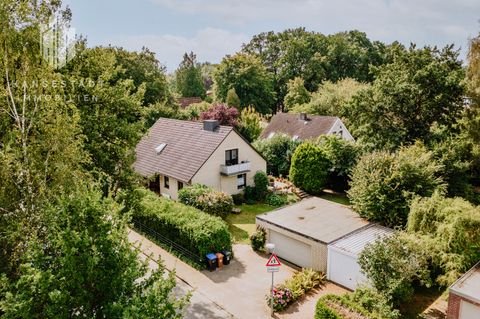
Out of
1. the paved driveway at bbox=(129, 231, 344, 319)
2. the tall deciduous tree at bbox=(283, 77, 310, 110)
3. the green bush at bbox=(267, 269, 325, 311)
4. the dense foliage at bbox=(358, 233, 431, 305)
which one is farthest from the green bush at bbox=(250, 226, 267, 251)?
the tall deciduous tree at bbox=(283, 77, 310, 110)

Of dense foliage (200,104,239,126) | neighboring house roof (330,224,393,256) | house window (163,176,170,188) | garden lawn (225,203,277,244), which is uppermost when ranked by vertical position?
dense foliage (200,104,239,126)

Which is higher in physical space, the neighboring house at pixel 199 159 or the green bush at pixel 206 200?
the neighboring house at pixel 199 159

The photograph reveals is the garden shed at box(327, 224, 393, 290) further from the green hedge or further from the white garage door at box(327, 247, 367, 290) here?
A: the green hedge

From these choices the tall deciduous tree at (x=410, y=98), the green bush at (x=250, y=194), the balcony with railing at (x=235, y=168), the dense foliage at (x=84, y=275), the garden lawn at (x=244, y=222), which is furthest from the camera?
the green bush at (x=250, y=194)

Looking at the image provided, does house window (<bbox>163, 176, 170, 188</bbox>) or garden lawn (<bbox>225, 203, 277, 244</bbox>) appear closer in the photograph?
garden lawn (<bbox>225, 203, 277, 244</bbox>)

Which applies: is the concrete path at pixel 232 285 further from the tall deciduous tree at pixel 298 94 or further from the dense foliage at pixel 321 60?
the dense foliage at pixel 321 60

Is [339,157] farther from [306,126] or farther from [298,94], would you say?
[298,94]

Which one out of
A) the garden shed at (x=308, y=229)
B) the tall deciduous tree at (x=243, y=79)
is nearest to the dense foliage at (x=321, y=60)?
the tall deciduous tree at (x=243, y=79)
